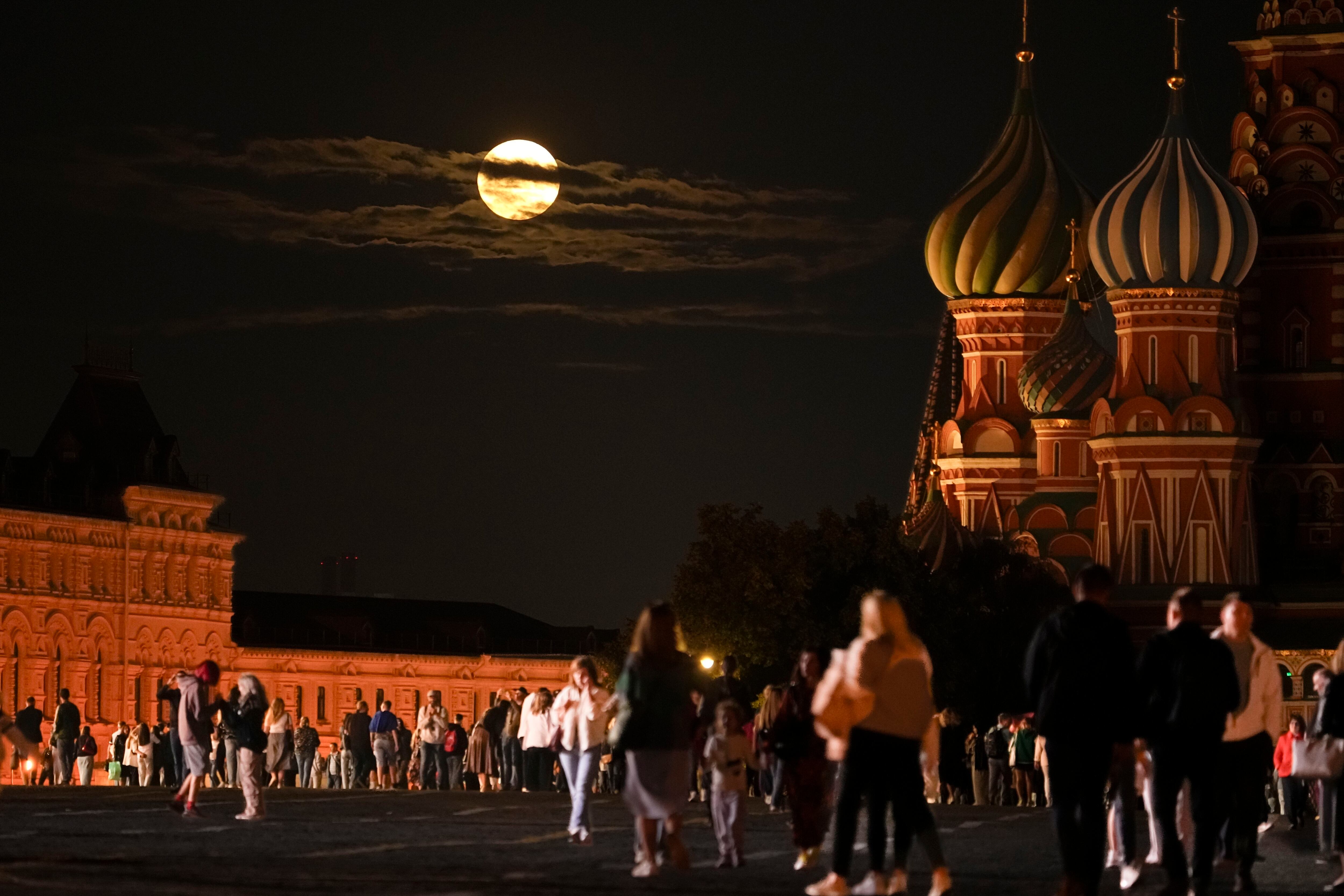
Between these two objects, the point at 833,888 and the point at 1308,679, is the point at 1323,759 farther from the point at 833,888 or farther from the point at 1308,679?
the point at 1308,679

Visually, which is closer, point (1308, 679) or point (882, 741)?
point (882, 741)

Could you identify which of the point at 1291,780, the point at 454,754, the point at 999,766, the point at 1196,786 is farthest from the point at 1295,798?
the point at 1196,786

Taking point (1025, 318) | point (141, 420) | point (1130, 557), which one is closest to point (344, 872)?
point (1130, 557)

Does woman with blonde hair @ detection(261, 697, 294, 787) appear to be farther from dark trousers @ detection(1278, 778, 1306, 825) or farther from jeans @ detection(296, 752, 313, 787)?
dark trousers @ detection(1278, 778, 1306, 825)

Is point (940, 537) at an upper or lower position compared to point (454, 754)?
upper

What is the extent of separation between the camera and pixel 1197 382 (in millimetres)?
91875

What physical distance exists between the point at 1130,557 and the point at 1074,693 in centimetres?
7510

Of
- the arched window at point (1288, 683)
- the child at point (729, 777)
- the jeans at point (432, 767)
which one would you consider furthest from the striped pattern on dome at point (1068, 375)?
the child at point (729, 777)

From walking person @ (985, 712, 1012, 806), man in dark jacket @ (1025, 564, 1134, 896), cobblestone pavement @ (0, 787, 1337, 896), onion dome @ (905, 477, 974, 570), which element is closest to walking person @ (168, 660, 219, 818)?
cobblestone pavement @ (0, 787, 1337, 896)

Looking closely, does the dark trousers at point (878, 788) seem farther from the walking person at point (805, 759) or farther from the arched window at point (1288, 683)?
the arched window at point (1288, 683)

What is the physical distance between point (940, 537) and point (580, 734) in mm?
66295

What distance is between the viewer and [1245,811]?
20359 mm

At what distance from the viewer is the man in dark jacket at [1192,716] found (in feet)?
60.3

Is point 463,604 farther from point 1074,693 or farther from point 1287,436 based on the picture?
point 1074,693
